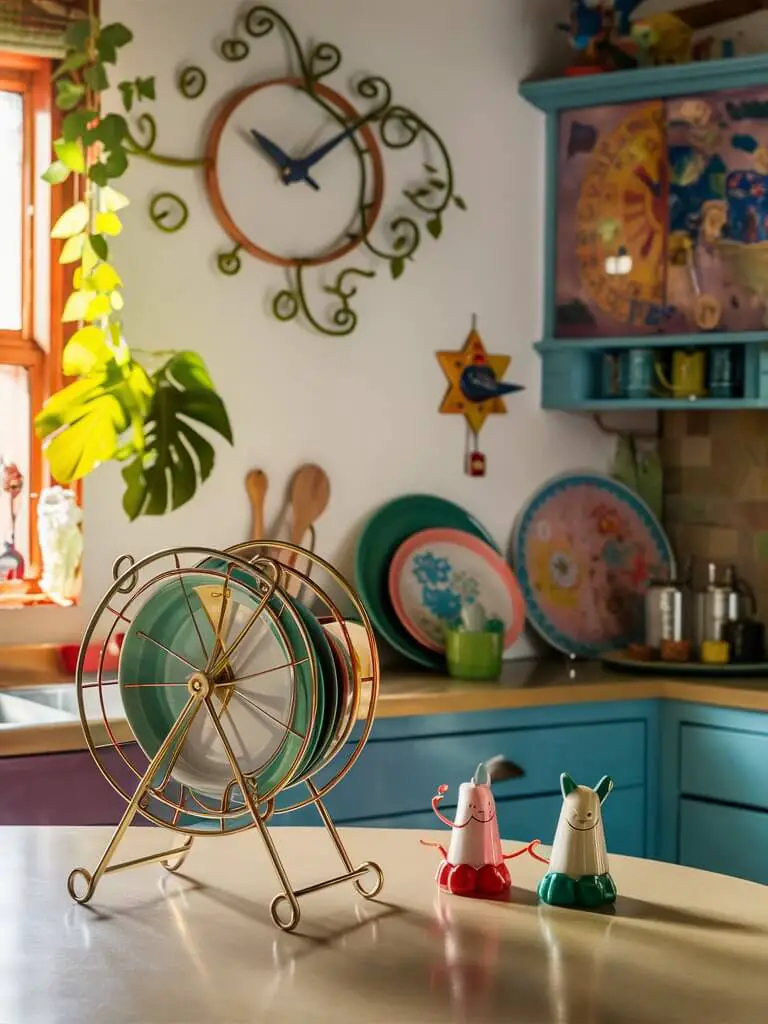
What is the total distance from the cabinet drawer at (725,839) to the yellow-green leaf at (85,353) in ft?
4.96

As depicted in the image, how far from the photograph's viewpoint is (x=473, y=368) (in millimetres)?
3662

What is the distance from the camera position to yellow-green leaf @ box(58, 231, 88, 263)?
2980 millimetres

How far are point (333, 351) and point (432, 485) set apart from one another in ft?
1.36

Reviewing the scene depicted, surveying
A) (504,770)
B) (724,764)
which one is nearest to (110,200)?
(504,770)

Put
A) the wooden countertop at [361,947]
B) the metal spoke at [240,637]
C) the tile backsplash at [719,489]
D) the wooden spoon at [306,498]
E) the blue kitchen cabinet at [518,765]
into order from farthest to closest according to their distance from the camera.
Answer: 1. the tile backsplash at [719,489]
2. the wooden spoon at [306,498]
3. the blue kitchen cabinet at [518,765]
4. the metal spoke at [240,637]
5. the wooden countertop at [361,947]

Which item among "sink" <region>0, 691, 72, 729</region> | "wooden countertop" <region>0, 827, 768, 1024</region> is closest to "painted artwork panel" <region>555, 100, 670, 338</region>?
"sink" <region>0, 691, 72, 729</region>

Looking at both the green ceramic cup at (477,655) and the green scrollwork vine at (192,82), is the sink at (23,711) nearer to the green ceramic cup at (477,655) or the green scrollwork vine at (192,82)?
the green ceramic cup at (477,655)

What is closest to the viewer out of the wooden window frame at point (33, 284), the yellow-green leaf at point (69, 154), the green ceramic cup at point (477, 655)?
the yellow-green leaf at point (69, 154)

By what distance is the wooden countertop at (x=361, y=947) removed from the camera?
3.69 feet

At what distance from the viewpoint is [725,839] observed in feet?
10.2

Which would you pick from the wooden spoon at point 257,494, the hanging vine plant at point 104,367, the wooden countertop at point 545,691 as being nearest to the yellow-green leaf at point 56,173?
the hanging vine plant at point 104,367

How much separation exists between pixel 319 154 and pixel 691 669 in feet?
4.62

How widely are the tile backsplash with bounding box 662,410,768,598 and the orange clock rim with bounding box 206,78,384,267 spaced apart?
3.31 ft

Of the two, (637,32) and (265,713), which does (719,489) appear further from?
(265,713)
